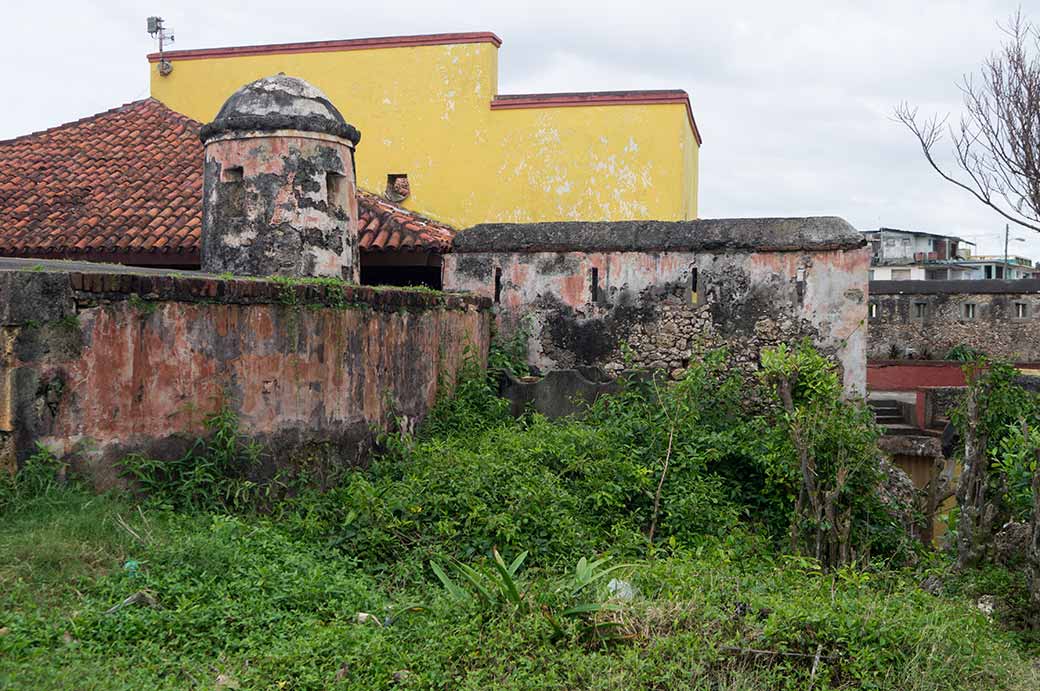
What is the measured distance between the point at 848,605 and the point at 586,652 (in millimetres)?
1394

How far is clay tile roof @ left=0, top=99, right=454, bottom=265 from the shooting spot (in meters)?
11.2

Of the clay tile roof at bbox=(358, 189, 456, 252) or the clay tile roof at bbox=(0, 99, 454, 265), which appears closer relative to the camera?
the clay tile roof at bbox=(358, 189, 456, 252)

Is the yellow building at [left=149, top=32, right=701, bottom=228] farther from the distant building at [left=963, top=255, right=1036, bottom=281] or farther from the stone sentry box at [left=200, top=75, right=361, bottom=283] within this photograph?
the distant building at [left=963, top=255, right=1036, bottom=281]

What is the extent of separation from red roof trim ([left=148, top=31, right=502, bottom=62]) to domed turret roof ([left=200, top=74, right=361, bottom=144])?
18.4 feet

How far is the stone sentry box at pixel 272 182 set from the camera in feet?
28.7

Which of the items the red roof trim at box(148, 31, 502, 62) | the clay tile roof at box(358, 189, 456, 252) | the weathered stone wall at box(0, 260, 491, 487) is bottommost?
the weathered stone wall at box(0, 260, 491, 487)

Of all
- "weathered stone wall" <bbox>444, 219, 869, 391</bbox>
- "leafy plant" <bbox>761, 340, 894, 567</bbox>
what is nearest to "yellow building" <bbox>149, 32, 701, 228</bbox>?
"weathered stone wall" <bbox>444, 219, 869, 391</bbox>

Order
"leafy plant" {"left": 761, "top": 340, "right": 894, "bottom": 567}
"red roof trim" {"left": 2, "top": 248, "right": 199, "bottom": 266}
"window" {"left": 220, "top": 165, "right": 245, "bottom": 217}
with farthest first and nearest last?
"red roof trim" {"left": 2, "top": 248, "right": 199, "bottom": 266} → "window" {"left": 220, "top": 165, "right": 245, "bottom": 217} → "leafy plant" {"left": 761, "top": 340, "right": 894, "bottom": 567}

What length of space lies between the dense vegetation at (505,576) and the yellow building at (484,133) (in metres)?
6.29

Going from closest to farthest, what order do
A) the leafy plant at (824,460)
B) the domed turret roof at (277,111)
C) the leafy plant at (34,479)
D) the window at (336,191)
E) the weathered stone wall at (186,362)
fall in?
the leafy plant at (34,479) < the weathered stone wall at (186,362) < the leafy plant at (824,460) < the domed turret roof at (277,111) < the window at (336,191)

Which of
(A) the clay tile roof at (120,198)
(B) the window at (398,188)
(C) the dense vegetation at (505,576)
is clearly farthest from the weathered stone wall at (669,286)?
(B) the window at (398,188)

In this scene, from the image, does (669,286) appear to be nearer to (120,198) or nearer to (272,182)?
(272,182)

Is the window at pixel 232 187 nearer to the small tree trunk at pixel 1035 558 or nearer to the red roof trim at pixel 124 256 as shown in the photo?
the red roof trim at pixel 124 256

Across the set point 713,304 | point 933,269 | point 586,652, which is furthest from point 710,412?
point 933,269
